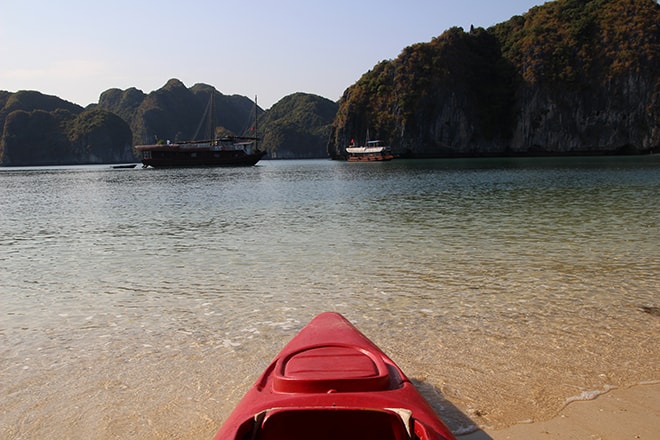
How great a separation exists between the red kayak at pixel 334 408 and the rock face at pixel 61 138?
191 metres

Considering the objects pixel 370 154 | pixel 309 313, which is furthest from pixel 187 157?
pixel 309 313

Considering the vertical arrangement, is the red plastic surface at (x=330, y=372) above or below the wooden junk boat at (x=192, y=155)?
below

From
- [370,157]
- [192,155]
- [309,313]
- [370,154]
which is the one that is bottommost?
[309,313]

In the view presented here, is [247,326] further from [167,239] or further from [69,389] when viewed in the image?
[167,239]

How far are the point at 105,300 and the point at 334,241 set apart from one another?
20.2 ft

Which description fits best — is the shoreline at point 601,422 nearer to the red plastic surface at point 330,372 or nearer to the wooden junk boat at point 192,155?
the red plastic surface at point 330,372

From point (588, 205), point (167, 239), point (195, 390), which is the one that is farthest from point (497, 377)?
point (588, 205)

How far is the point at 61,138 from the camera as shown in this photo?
17138cm

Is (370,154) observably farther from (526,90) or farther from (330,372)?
(330,372)

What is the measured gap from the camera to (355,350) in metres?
3.44

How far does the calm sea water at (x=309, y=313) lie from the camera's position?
4.18m

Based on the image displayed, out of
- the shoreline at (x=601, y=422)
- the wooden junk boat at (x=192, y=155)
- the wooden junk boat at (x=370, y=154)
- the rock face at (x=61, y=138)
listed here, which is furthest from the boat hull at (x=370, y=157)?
the rock face at (x=61, y=138)

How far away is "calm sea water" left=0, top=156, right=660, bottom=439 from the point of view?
4180 mm

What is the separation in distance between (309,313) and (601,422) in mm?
3926
